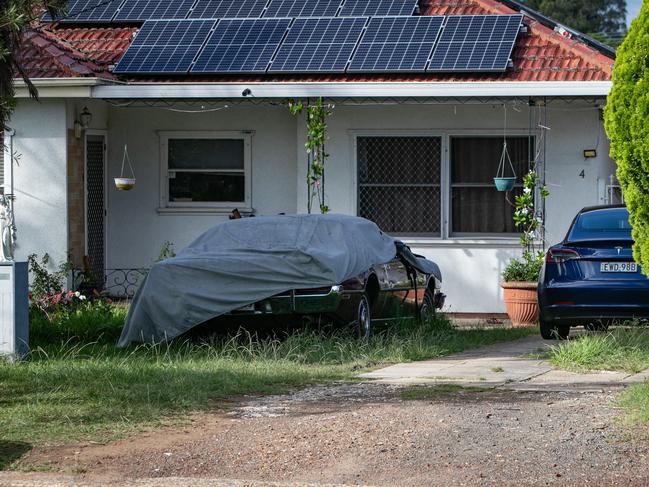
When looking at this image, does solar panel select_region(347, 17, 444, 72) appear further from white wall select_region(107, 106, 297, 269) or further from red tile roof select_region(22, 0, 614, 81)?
white wall select_region(107, 106, 297, 269)

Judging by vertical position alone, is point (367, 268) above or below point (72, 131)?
below

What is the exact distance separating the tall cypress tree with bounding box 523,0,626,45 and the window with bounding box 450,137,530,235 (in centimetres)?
5964

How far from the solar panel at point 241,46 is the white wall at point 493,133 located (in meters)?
1.59

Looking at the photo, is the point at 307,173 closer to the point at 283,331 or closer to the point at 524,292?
the point at 524,292

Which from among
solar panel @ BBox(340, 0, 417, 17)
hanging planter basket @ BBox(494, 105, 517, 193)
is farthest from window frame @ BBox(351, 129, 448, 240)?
solar panel @ BBox(340, 0, 417, 17)

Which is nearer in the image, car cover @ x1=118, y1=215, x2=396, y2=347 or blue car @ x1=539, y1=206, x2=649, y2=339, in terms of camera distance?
car cover @ x1=118, y1=215, x2=396, y2=347

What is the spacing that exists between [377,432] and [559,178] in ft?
32.0

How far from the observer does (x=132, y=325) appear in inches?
495

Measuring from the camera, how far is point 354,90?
16297 mm

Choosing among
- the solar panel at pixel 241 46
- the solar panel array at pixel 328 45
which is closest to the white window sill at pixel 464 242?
the solar panel array at pixel 328 45

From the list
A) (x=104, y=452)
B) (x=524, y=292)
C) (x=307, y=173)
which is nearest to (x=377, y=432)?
(x=104, y=452)

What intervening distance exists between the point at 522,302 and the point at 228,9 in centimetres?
682

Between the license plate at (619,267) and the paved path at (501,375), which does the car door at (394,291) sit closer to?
the paved path at (501,375)

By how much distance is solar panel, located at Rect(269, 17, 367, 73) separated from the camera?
17.3m
